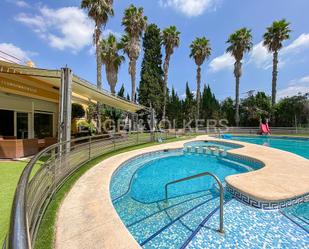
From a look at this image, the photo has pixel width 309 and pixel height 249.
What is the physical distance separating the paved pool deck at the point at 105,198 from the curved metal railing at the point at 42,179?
0.47 metres

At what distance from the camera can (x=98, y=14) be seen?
→ 18.5m

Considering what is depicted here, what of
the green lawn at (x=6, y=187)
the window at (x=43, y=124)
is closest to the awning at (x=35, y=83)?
the window at (x=43, y=124)

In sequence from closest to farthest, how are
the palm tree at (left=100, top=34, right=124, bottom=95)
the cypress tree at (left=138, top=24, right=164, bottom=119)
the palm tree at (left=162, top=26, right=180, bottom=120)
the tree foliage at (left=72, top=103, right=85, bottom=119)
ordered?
the tree foliage at (left=72, top=103, right=85, bottom=119) < the palm tree at (left=100, top=34, right=124, bottom=95) < the palm tree at (left=162, top=26, right=180, bottom=120) < the cypress tree at (left=138, top=24, right=164, bottom=119)

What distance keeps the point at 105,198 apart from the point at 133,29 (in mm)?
24862

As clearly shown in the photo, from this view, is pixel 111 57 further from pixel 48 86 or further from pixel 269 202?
pixel 269 202

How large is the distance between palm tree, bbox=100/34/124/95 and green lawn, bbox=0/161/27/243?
21754 millimetres

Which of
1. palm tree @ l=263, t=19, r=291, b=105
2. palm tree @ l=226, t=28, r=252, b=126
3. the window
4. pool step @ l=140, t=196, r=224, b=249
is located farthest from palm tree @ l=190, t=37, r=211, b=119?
pool step @ l=140, t=196, r=224, b=249

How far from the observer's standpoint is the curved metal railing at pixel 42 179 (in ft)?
3.98

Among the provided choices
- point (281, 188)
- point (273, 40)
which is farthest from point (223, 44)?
point (281, 188)

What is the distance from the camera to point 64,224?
388 cm

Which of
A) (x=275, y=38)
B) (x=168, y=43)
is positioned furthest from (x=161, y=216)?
(x=275, y=38)

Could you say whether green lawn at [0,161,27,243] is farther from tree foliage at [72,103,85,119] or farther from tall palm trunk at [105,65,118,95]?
tall palm trunk at [105,65,118,95]

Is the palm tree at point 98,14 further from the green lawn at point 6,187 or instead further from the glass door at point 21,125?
the green lawn at point 6,187

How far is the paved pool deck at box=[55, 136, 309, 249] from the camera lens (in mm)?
3400
